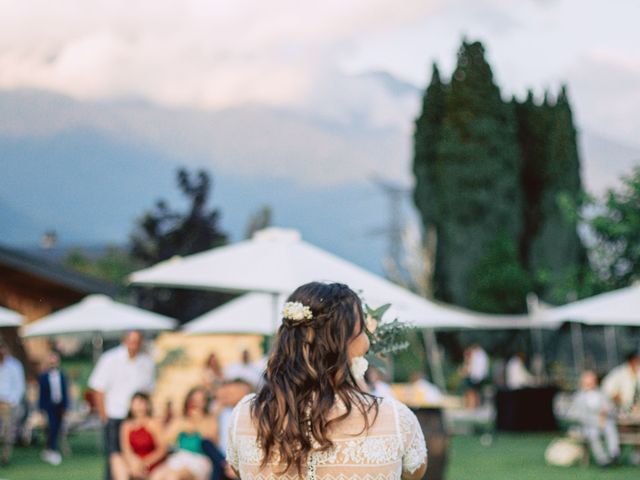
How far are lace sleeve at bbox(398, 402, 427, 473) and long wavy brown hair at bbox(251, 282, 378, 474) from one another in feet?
0.31

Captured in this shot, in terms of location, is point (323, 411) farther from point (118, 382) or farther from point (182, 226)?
point (182, 226)

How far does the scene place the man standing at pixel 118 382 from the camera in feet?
38.2

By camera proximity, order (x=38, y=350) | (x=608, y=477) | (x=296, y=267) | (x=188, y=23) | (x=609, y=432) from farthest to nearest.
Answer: (x=188, y=23) < (x=38, y=350) < (x=609, y=432) < (x=608, y=477) < (x=296, y=267)

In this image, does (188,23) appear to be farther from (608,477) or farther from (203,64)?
(608,477)

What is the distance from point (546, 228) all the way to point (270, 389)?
39.7 m

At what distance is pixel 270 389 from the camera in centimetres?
319

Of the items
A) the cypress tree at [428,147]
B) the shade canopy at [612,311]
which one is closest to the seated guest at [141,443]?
the shade canopy at [612,311]

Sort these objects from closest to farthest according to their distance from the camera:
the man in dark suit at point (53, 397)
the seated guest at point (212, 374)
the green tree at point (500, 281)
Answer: the man in dark suit at point (53, 397), the seated guest at point (212, 374), the green tree at point (500, 281)

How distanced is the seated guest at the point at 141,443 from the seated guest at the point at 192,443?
0.30 m

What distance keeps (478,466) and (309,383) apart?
13500 mm

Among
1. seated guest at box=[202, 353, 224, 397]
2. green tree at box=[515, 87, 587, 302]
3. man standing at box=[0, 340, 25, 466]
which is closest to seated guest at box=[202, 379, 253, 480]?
man standing at box=[0, 340, 25, 466]

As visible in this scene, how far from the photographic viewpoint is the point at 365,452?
123 inches

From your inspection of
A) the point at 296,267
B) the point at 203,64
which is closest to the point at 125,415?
the point at 296,267

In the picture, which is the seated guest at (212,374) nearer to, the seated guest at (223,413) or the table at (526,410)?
the table at (526,410)
